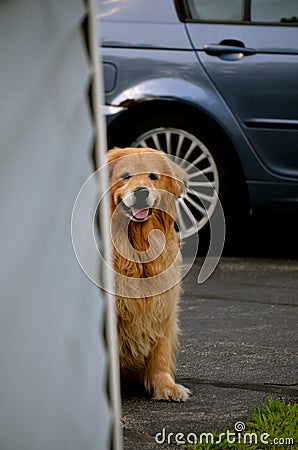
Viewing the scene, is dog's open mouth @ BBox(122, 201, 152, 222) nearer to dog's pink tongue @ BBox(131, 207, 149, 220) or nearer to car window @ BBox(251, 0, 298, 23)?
dog's pink tongue @ BBox(131, 207, 149, 220)

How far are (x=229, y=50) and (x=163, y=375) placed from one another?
123 inches

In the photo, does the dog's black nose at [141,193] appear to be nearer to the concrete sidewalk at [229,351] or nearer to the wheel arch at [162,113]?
the concrete sidewalk at [229,351]

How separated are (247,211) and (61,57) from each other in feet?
19.8

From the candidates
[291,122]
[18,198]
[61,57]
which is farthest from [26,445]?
[291,122]

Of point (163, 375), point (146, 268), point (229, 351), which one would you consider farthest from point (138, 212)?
point (229, 351)

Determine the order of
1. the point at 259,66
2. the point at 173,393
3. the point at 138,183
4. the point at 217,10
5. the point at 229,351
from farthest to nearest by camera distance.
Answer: the point at 217,10
the point at 259,66
the point at 229,351
the point at 138,183
the point at 173,393

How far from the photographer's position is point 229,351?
495 cm

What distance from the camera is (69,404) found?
1.16 metres

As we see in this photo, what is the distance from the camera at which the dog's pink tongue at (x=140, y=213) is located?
14.2 feet

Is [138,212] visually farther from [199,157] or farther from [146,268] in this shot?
[199,157]

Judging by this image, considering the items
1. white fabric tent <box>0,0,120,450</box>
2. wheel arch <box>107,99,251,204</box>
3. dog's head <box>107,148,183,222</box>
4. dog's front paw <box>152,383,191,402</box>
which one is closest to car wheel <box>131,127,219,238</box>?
wheel arch <box>107,99,251,204</box>

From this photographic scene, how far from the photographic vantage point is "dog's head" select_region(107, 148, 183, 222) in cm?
430

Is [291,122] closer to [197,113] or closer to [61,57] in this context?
[197,113]

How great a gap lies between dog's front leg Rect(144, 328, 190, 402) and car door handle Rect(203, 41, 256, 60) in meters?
2.94
